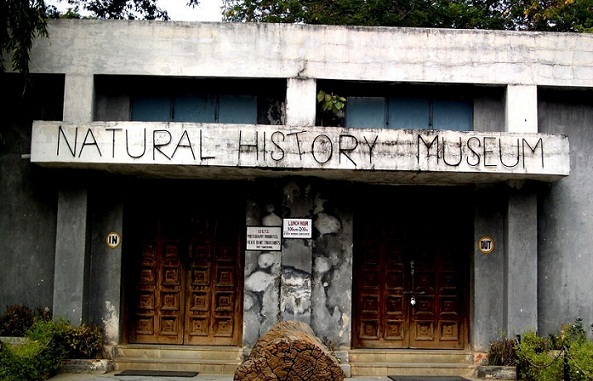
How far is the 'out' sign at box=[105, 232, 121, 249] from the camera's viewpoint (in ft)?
39.9

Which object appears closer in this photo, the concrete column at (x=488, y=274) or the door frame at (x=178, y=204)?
the concrete column at (x=488, y=274)

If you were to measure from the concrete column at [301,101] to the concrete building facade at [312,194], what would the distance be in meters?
0.03

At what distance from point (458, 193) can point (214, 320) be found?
479cm

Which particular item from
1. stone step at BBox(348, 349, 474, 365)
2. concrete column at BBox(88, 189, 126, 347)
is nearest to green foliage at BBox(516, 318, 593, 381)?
stone step at BBox(348, 349, 474, 365)

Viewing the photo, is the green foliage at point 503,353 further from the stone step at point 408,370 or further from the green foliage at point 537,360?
the stone step at point 408,370

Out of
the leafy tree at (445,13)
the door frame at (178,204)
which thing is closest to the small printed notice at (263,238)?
the door frame at (178,204)

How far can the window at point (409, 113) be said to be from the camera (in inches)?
488

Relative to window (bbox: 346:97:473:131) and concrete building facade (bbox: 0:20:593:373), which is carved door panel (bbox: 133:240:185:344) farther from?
→ window (bbox: 346:97:473:131)

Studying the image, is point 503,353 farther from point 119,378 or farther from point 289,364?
point 119,378

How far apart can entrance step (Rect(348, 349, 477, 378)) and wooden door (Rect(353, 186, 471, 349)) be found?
1.14 feet

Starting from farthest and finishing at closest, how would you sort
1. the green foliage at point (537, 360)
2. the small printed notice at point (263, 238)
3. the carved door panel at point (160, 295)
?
the carved door panel at point (160, 295), the small printed notice at point (263, 238), the green foliage at point (537, 360)

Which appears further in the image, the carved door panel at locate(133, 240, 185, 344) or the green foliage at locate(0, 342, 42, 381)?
the carved door panel at locate(133, 240, 185, 344)

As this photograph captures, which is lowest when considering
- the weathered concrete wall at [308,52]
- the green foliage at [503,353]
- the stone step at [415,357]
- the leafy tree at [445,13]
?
A: the stone step at [415,357]

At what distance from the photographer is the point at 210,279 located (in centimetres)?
1247
